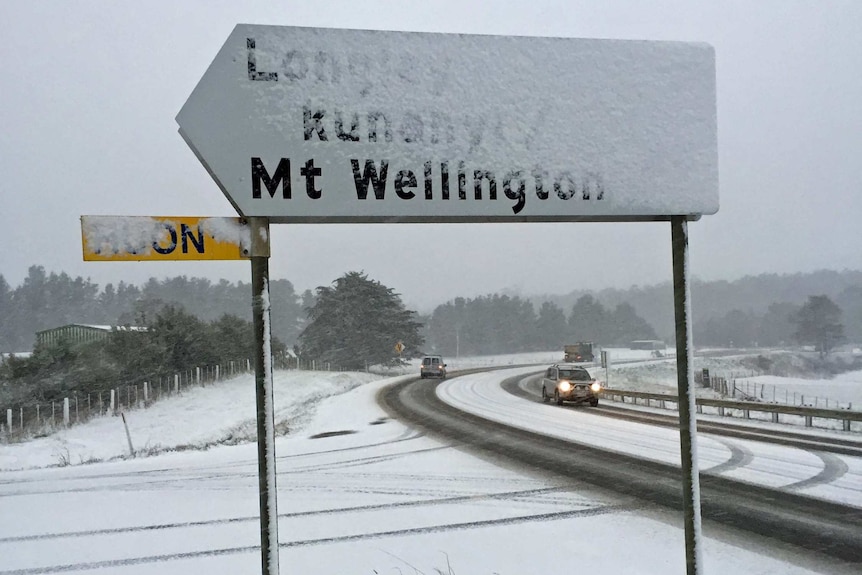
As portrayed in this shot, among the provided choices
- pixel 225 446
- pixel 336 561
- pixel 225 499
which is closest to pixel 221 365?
pixel 225 446

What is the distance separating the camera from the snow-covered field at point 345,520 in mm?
6457

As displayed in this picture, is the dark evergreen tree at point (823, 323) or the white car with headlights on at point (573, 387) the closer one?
the white car with headlights on at point (573, 387)

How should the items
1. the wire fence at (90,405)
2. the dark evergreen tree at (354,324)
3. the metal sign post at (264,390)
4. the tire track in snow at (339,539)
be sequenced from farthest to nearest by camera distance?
the dark evergreen tree at (354,324)
the wire fence at (90,405)
the tire track in snow at (339,539)
the metal sign post at (264,390)

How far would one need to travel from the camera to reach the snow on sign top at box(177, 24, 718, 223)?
3018 millimetres

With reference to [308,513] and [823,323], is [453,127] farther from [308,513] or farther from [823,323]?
[823,323]

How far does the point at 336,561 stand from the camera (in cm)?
647

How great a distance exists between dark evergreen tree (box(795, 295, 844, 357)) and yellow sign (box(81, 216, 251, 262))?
108 meters

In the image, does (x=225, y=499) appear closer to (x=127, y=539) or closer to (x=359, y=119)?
(x=127, y=539)

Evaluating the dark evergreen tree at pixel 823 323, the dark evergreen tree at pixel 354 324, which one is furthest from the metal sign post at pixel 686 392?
the dark evergreen tree at pixel 823 323

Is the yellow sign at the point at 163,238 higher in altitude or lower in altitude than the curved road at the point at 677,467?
higher

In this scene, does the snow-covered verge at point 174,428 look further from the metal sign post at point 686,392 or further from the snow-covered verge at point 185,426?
the metal sign post at point 686,392

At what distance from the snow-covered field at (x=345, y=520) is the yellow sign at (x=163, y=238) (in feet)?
14.2

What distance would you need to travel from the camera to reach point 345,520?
324 inches

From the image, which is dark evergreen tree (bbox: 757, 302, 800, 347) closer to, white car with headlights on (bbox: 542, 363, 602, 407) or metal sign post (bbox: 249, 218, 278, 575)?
white car with headlights on (bbox: 542, 363, 602, 407)
